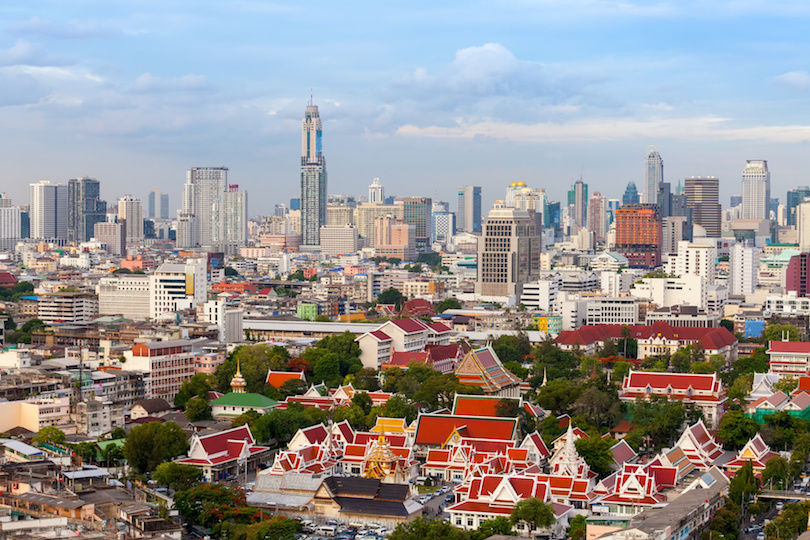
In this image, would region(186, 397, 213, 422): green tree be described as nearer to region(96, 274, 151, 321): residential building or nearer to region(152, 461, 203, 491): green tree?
region(152, 461, 203, 491): green tree

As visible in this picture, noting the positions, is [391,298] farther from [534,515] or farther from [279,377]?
[534,515]

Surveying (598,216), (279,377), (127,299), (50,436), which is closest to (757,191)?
(598,216)

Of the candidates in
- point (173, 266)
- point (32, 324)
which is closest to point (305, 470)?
point (32, 324)

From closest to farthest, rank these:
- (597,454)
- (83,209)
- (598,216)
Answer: (597,454) → (83,209) → (598,216)

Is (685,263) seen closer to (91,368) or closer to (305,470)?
(91,368)

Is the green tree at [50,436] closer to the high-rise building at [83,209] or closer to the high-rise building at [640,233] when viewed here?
the high-rise building at [640,233]

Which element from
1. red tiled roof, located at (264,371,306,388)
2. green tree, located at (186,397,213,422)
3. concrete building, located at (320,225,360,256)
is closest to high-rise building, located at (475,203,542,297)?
red tiled roof, located at (264,371,306,388)
